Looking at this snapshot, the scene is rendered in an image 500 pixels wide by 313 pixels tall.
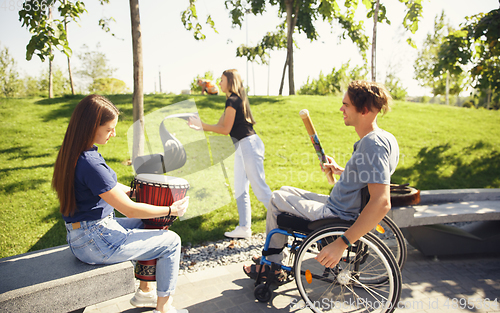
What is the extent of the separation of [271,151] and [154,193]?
5.86 meters

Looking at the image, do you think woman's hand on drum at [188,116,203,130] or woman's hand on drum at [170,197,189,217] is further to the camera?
woman's hand on drum at [188,116,203,130]

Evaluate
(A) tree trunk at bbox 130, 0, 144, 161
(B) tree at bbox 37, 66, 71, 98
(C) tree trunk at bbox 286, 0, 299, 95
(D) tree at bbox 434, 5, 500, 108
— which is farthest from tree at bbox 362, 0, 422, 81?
(B) tree at bbox 37, 66, 71, 98

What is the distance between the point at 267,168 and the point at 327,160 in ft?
13.0

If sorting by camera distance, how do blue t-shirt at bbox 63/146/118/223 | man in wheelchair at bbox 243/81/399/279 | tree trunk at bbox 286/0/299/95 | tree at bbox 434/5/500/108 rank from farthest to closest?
tree trunk at bbox 286/0/299/95 < tree at bbox 434/5/500/108 < man in wheelchair at bbox 243/81/399/279 < blue t-shirt at bbox 63/146/118/223

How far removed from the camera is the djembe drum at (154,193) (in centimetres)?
237

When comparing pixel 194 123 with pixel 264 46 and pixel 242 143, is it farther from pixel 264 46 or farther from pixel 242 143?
pixel 264 46

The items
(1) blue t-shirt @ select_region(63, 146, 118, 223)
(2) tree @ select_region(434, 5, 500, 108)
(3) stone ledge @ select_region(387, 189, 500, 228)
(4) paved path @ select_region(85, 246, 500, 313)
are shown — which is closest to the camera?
(1) blue t-shirt @ select_region(63, 146, 118, 223)

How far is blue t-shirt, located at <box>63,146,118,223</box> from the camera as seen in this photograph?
1.95 meters

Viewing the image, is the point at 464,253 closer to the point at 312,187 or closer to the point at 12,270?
the point at 312,187

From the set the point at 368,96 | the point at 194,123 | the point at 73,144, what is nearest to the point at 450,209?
the point at 368,96

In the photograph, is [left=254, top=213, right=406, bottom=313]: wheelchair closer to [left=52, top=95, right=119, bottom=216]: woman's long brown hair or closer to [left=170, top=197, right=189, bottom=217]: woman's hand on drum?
[left=170, top=197, right=189, bottom=217]: woman's hand on drum

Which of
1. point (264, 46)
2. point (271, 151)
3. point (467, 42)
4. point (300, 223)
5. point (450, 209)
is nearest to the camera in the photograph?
point (300, 223)

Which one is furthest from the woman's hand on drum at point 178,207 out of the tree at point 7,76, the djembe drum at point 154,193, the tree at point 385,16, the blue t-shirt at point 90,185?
the tree at point 7,76

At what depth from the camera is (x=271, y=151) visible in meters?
8.08
